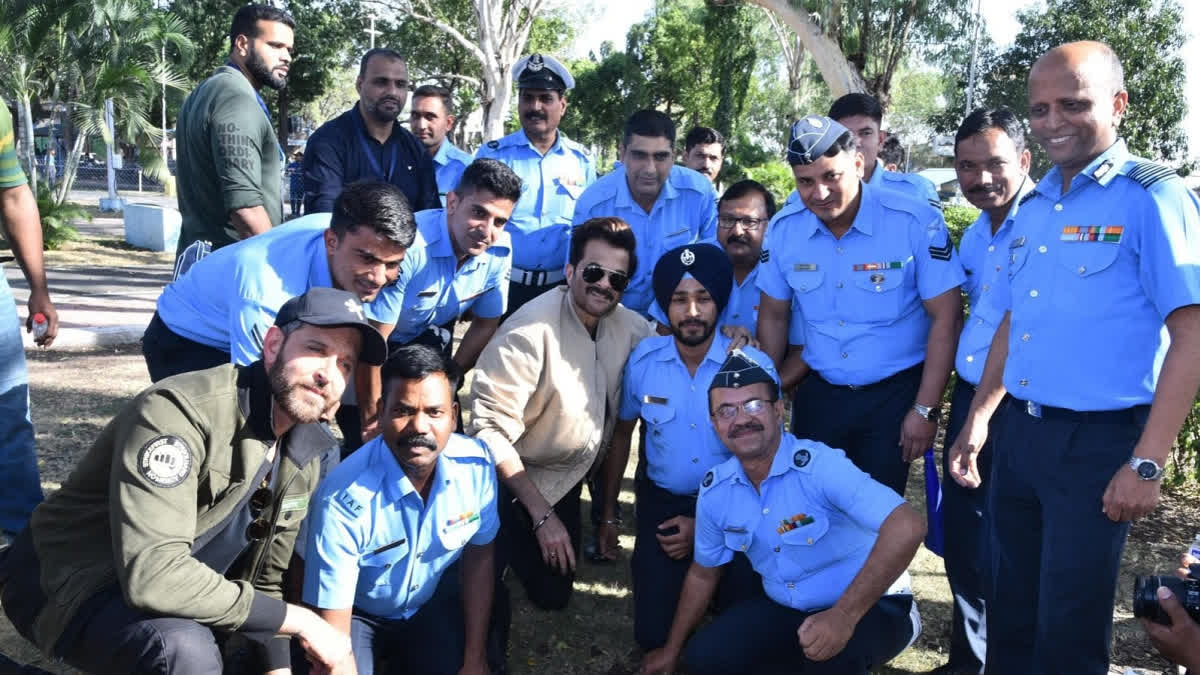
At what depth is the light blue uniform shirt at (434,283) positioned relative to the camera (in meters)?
4.00

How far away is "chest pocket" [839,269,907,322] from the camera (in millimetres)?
3828

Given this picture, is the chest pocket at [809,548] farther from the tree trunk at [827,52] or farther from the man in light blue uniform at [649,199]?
the tree trunk at [827,52]

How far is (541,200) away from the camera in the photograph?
5465 millimetres

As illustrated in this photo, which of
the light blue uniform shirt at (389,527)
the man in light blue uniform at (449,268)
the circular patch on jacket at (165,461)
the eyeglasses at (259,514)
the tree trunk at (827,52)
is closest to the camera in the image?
the circular patch on jacket at (165,461)

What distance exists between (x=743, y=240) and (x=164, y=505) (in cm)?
297

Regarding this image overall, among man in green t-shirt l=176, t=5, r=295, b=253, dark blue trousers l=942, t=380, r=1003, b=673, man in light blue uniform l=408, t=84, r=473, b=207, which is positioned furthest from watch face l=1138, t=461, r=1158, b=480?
man in light blue uniform l=408, t=84, r=473, b=207

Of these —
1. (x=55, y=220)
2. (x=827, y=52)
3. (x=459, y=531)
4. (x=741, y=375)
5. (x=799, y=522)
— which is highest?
(x=827, y=52)

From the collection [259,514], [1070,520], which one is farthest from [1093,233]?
[259,514]

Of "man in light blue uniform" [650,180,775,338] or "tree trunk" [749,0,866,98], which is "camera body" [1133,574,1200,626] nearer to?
"man in light blue uniform" [650,180,775,338]

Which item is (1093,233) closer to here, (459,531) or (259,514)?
(459,531)

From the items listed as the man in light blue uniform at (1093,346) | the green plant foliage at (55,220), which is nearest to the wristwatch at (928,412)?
the man in light blue uniform at (1093,346)

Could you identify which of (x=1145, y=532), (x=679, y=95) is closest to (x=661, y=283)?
(x=1145, y=532)

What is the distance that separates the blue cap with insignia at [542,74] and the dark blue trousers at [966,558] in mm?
2796

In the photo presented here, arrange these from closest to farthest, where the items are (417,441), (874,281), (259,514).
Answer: (259,514)
(417,441)
(874,281)
